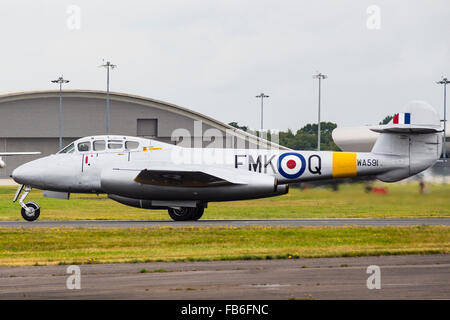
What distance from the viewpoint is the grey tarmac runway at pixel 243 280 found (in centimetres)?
1055

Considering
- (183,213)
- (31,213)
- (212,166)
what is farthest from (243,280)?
(31,213)

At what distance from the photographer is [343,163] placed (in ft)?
83.1

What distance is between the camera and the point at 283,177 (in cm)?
2539

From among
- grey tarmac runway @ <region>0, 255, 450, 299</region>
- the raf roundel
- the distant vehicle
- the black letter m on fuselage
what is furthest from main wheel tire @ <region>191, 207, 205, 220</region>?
grey tarmac runway @ <region>0, 255, 450, 299</region>

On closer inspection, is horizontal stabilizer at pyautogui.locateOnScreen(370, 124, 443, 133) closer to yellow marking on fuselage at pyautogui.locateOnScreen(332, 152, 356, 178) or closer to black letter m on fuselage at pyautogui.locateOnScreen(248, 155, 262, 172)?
yellow marking on fuselage at pyautogui.locateOnScreen(332, 152, 356, 178)

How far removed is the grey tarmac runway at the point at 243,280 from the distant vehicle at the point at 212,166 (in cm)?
1005

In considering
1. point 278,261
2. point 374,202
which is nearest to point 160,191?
point 374,202

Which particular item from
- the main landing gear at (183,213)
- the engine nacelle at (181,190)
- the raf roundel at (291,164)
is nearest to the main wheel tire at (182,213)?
the main landing gear at (183,213)

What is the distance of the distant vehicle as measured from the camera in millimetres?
24422

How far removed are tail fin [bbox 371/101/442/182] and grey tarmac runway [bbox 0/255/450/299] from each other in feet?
33.5

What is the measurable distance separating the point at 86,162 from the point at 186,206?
3875 millimetres

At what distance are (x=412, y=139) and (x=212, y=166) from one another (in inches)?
274

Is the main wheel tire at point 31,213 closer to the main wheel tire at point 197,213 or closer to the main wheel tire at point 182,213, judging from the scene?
the main wheel tire at point 182,213

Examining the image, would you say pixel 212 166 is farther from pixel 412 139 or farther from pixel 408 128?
pixel 412 139
